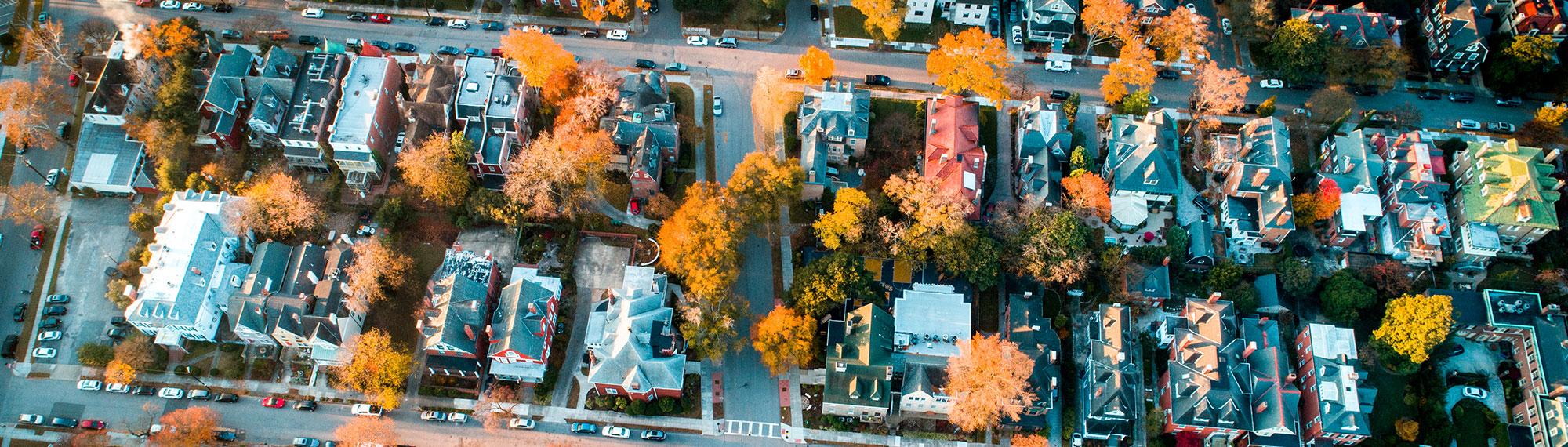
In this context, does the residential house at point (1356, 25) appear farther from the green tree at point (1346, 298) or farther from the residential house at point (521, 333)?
the residential house at point (521, 333)

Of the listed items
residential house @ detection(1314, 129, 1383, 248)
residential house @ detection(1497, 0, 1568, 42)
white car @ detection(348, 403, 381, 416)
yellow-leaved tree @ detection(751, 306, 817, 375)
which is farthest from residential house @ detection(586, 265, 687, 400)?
residential house @ detection(1497, 0, 1568, 42)

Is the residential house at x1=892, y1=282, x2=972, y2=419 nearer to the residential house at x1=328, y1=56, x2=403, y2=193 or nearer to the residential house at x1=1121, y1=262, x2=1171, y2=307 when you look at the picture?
the residential house at x1=1121, y1=262, x2=1171, y2=307

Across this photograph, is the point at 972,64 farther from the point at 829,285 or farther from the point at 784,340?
the point at 784,340

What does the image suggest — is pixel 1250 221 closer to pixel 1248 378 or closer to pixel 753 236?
pixel 1248 378

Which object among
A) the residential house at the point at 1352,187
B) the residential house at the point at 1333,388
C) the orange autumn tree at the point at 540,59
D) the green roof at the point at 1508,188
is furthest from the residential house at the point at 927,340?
the green roof at the point at 1508,188

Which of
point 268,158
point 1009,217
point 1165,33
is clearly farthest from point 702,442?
point 1165,33

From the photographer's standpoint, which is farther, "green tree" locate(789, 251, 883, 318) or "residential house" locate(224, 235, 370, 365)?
"green tree" locate(789, 251, 883, 318)
